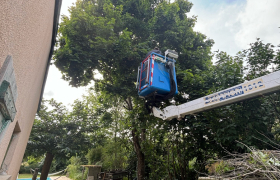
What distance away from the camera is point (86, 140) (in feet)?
29.2

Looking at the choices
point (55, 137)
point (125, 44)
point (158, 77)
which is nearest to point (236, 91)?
point (158, 77)

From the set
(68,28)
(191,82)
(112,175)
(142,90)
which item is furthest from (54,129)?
(191,82)

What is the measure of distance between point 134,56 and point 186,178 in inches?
206

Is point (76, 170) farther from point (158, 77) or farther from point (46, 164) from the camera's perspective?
point (158, 77)

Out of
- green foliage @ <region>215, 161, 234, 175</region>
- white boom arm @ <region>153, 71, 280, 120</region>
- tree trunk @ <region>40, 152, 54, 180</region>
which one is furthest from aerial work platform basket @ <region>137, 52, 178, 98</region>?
tree trunk @ <region>40, 152, 54, 180</region>

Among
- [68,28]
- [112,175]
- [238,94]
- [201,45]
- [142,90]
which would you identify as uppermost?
[201,45]

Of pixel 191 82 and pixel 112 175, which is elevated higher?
pixel 191 82

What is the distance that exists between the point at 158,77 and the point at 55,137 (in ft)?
24.4

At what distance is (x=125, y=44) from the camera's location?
600 cm

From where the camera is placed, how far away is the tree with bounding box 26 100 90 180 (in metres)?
7.85

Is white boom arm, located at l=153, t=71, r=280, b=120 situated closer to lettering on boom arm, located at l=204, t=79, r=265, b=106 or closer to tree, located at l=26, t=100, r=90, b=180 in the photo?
lettering on boom arm, located at l=204, t=79, r=265, b=106

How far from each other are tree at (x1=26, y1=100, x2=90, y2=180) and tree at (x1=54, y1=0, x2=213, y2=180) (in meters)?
3.04

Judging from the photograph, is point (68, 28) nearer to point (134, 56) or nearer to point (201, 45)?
point (134, 56)

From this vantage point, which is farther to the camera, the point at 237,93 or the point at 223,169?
the point at 237,93
